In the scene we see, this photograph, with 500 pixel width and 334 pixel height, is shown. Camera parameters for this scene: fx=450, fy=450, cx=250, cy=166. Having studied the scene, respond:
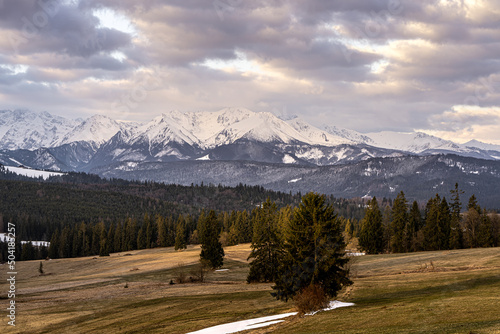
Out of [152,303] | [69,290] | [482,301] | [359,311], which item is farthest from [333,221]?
[69,290]

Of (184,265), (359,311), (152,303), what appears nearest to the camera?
(359,311)

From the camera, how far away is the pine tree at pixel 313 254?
39.5m

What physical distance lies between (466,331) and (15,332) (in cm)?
3965

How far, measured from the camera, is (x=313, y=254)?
40.8 metres

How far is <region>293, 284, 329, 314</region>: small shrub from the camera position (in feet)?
122

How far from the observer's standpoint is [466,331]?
2392cm

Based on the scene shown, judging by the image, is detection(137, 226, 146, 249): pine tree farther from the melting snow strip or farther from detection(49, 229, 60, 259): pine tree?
the melting snow strip

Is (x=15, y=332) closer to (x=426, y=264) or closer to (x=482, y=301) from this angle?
(x=482, y=301)

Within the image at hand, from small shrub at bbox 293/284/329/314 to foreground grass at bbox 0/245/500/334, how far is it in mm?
1279

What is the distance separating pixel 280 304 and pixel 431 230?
2709 inches

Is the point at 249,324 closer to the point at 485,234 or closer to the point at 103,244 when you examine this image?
the point at 485,234

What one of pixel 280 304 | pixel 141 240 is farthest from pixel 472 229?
pixel 141 240

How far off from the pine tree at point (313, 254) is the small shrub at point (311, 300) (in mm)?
492

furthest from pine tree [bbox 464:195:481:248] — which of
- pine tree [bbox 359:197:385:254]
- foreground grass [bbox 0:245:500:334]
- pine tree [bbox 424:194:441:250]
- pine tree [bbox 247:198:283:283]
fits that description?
pine tree [bbox 247:198:283:283]
